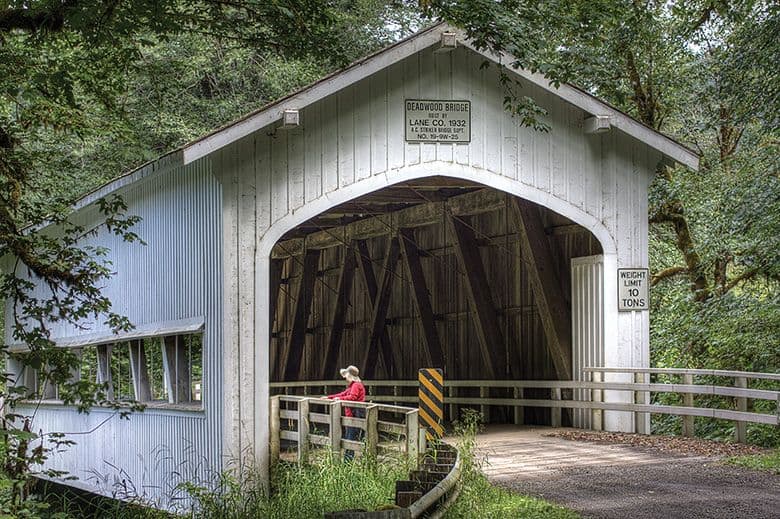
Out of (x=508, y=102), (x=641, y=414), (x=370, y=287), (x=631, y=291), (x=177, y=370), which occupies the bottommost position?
(x=641, y=414)

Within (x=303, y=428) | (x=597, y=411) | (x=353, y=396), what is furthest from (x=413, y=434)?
(x=597, y=411)

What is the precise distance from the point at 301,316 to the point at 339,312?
2091 millimetres

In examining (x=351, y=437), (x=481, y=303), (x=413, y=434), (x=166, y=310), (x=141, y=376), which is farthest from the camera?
(x=481, y=303)

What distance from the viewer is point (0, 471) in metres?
11.1

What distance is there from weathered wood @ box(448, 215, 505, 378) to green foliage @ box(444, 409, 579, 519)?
798 centimetres

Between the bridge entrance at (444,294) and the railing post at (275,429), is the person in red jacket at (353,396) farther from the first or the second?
the bridge entrance at (444,294)

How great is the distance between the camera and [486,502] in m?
9.62

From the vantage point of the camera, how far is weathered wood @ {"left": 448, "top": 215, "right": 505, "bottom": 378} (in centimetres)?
1841

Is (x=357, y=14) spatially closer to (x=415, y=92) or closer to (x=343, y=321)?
(x=343, y=321)

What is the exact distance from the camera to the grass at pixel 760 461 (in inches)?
470

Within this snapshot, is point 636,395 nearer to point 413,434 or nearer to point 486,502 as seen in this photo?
point 413,434

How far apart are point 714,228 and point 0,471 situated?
11.3 m

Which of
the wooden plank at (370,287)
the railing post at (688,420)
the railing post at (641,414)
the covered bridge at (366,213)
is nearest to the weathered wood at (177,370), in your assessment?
the covered bridge at (366,213)

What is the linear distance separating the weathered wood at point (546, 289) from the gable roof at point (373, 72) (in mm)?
1994
